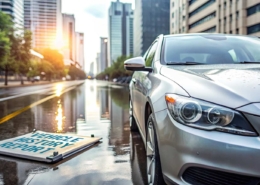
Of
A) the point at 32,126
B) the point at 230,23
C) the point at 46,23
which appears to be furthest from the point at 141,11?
the point at 32,126

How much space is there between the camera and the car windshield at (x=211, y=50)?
3395mm

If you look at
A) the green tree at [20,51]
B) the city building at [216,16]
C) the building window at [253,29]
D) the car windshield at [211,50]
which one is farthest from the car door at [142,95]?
the building window at [253,29]

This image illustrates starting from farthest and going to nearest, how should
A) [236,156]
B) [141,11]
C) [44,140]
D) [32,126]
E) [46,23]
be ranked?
[46,23]
[141,11]
[32,126]
[44,140]
[236,156]

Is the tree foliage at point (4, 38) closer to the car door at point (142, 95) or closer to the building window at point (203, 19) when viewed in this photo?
the car door at point (142, 95)

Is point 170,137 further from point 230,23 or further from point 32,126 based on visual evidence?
point 230,23

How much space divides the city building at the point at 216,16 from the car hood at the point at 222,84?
43474mm

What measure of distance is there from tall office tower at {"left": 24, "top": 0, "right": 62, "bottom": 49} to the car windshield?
165 metres

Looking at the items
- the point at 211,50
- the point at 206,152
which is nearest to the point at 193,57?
the point at 211,50

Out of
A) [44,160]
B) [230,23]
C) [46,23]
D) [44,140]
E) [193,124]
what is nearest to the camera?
[193,124]

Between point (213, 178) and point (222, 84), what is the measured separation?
73 centimetres

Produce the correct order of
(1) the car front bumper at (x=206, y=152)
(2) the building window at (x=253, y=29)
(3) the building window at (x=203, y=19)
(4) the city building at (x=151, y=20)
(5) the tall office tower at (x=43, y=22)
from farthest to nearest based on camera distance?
(5) the tall office tower at (x=43, y=22)
(4) the city building at (x=151, y=20)
(3) the building window at (x=203, y=19)
(2) the building window at (x=253, y=29)
(1) the car front bumper at (x=206, y=152)

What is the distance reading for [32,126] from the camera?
20.8ft

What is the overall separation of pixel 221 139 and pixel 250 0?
1889 inches

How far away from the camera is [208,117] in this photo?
197 cm
